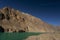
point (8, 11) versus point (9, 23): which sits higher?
point (8, 11)

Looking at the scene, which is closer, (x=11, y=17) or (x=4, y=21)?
(x=4, y=21)

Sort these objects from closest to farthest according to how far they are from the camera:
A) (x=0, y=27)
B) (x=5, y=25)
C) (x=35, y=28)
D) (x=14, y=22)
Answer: (x=0, y=27), (x=5, y=25), (x=14, y=22), (x=35, y=28)

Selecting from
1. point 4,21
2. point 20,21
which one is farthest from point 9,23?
point 20,21

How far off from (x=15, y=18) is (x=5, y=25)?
79.9 feet

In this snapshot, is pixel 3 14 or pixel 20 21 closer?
pixel 3 14

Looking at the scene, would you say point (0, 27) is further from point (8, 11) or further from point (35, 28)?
point (35, 28)

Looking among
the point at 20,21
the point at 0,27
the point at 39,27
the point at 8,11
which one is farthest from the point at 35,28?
the point at 0,27

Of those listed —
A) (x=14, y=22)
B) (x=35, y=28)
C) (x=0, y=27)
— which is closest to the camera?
(x=0, y=27)

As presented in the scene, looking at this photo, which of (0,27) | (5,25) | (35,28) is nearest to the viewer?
(0,27)

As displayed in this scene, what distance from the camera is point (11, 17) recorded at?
160875 millimetres

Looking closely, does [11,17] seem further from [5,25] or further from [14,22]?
[5,25]

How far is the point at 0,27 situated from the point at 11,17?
2843cm

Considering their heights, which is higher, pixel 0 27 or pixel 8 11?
pixel 8 11

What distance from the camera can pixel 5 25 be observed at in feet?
474
